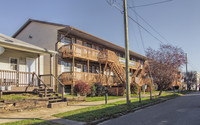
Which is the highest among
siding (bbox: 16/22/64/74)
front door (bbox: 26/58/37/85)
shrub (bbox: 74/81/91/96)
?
siding (bbox: 16/22/64/74)

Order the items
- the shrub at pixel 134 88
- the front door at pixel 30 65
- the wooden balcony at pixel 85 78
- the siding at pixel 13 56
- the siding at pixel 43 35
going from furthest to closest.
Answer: the shrub at pixel 134 88, the siding at pixel 43 35, the wooden balcony at pixel 85 78, the front door at pixel 30 65, the siding at pixel 13 56

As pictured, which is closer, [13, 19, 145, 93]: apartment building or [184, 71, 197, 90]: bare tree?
[13, 19, 145, 93]: apartment building

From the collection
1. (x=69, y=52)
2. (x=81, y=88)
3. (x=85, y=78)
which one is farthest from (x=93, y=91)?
(x=69, y=52)

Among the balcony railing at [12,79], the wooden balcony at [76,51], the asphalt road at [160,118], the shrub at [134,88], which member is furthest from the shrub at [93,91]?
the asphalt road at [160,118]

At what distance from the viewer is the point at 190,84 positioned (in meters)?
42.1

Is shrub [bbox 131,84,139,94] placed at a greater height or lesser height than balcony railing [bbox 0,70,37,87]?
lesser

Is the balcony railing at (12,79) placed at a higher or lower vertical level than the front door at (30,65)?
lower

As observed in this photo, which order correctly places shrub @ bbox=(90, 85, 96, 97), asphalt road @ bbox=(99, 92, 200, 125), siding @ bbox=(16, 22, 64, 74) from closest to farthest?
asphalt road @ bbox=(99, 92, 200, 125) → shrub @ bbox=(90, 85, 96, 97) → siding @ bbox=(16, 22, 64, 74)

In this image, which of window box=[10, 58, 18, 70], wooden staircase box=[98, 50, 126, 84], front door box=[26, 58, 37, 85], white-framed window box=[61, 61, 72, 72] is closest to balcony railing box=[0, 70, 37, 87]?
window box=[10, 58, 18, 70]

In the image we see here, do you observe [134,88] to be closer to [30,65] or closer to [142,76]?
[142,76]

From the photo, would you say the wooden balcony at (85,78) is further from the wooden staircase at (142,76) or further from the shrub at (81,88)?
the wooden staircase at (142,76)

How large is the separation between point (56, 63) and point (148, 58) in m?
11.9

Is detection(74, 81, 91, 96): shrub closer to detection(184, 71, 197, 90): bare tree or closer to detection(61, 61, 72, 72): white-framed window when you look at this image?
detection(61, 61, 72, 72): white-framed window

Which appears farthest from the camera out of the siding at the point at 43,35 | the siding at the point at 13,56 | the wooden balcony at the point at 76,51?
the siding at the point at 43,35
